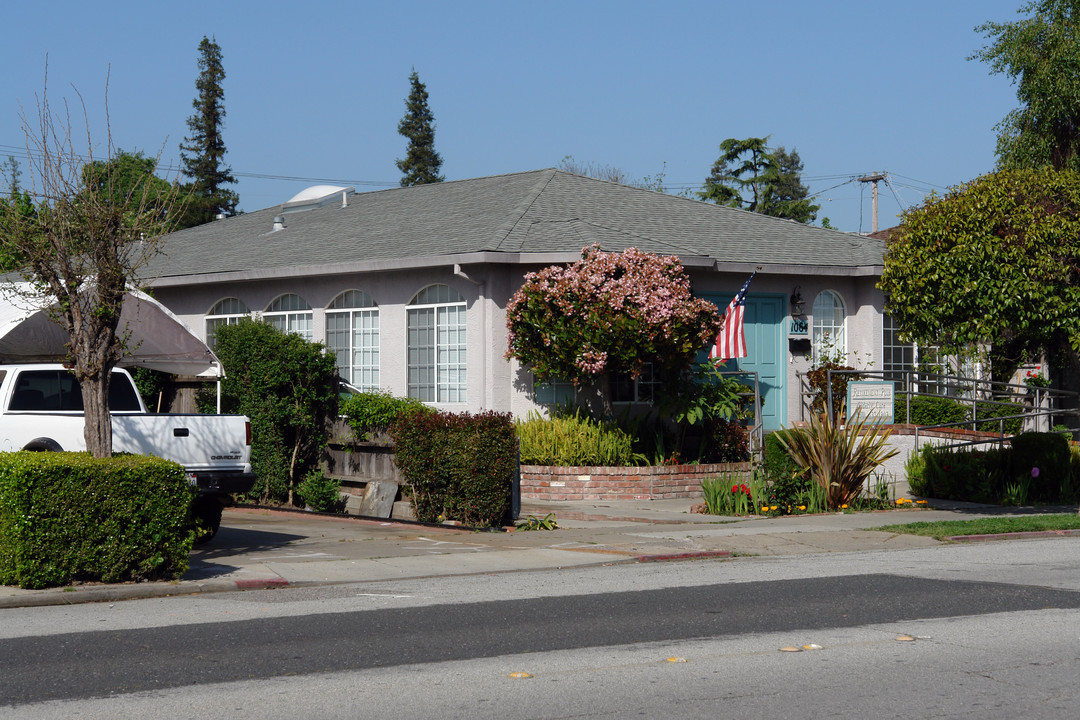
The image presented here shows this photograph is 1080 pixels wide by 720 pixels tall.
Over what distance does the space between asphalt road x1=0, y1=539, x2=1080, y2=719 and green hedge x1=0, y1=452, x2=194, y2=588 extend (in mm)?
692

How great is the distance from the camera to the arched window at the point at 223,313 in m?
24.4

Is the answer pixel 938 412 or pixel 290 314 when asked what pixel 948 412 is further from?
pixel 290 314

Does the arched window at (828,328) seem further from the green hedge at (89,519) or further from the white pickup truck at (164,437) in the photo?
the green hedge at (89,519)

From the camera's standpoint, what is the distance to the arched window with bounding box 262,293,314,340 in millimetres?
23234

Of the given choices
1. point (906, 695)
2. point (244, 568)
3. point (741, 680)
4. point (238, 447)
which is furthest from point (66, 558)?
point (906, 695)

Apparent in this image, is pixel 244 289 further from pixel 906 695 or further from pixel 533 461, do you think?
pixel 906 695

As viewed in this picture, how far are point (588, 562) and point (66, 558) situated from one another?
532 centimetres

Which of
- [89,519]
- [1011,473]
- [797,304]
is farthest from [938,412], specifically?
[89,519]

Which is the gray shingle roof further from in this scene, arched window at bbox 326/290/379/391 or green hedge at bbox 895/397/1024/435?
green hedge at bbox 895/397/1024/435

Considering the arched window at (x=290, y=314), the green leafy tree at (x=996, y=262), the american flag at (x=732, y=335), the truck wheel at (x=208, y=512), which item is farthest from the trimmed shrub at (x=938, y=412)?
the truck wheel at (x=208, y=512)

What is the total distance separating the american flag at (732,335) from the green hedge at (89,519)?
1140 cm

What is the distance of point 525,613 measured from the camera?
30.6 ft

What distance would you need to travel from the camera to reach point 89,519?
1029cm

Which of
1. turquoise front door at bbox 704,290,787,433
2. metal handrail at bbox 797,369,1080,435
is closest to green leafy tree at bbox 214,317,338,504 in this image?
turquoise front door at bbox 704,290,787,433
